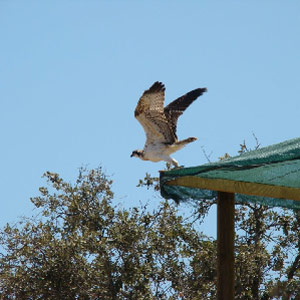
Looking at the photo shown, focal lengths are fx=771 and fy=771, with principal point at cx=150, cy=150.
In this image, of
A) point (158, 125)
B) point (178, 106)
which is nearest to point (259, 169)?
point (158, 125)

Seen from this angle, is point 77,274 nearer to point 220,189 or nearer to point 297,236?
point 297,236

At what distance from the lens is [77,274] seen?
9234 mm

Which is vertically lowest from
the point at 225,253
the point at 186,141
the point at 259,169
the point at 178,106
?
the point at 225,253

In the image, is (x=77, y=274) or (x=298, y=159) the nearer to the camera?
(x=298, y=159)

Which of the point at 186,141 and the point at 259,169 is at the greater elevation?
the point at 186,141

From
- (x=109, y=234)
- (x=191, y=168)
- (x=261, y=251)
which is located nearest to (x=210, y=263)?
(x=261, y=251)

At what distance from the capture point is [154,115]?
737 cm

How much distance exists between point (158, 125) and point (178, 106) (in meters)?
0.66

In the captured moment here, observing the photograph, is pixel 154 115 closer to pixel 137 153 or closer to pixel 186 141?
pixel 186 141

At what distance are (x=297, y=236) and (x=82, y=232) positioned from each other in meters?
2.65

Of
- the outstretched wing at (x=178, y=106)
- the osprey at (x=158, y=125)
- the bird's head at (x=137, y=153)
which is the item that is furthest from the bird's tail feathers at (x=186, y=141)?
the bird's head at (x=137, y=153)

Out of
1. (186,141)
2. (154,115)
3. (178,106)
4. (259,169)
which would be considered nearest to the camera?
(259,169)

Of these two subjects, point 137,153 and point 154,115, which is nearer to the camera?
point 154,115

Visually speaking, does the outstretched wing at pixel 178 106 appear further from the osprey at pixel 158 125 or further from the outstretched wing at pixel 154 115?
the outstretched wing at pixel 154 115
